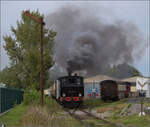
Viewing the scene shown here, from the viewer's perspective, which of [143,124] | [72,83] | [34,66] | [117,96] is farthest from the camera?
[117,96]

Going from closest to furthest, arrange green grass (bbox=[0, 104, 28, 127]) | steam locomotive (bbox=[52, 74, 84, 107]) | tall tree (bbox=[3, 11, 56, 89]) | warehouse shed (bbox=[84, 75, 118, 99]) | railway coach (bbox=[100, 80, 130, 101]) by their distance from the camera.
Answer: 1. green grass (bbox=[0, 104, 28, 127])
2. steam locomotive (bbox=[52, 74, 84, 107])
3. tall tree (bbox=[3, 11, 56, 89])
4. railway coach (bbox=[100, 80, 130, 101])
5. warehouse shed (bbox=[84, 75, 118, 99])

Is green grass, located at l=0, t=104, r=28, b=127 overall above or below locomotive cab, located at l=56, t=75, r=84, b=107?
below

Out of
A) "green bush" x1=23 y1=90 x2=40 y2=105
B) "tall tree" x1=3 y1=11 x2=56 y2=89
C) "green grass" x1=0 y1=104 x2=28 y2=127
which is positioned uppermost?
"tall tree" x1=3 y1=11 x2=56 y2=89

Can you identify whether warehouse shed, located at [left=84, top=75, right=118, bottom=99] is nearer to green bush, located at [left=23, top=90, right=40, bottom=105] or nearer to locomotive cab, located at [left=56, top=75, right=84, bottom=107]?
locomotive cab, located at [left=56, top=75, right=84, bottom=107]

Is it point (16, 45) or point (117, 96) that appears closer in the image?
point (16, 45)

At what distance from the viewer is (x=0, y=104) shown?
17703mm

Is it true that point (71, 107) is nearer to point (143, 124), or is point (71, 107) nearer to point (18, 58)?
point (18, 58)

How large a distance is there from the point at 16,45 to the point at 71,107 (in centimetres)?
1251

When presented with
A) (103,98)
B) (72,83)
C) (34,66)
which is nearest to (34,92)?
(72,83)

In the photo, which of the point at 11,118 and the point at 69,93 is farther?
the point at 69,93

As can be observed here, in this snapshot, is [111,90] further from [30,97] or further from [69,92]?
[30,97]

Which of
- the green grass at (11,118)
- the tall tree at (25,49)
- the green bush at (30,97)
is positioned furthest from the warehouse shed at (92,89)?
the green grass at (11,118)

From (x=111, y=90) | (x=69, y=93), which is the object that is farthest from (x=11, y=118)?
(x=111, y=90)

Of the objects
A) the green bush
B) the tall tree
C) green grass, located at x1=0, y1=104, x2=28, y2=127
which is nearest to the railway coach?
the tall tree
